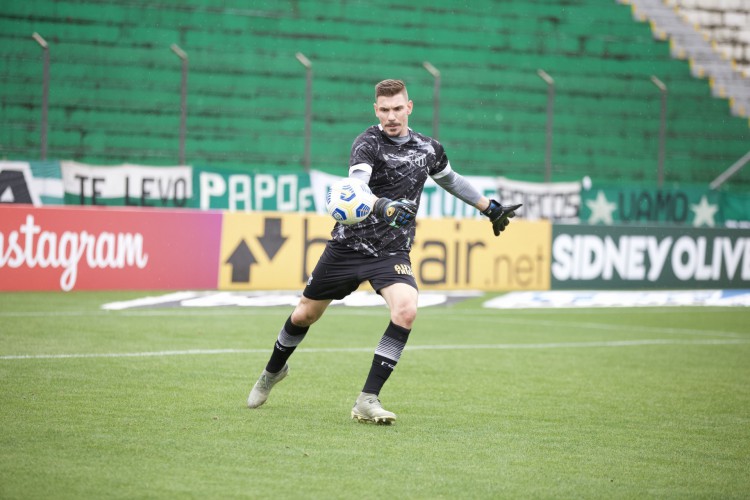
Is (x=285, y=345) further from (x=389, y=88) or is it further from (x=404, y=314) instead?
(x=389, y=88)

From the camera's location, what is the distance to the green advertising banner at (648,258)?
19156 mm

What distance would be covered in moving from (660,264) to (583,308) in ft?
11.8

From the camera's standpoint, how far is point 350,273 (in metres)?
7.16

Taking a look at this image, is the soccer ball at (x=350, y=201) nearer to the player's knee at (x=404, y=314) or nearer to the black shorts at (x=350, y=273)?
the black shorts at (x=350, y=273)

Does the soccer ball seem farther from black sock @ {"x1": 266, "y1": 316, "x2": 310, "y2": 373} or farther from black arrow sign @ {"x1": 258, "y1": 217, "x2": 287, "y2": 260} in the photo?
black arrow sign @ {"x1": 258, "y1": 217, "x2": 287, "y2": 260}

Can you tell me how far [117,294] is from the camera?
607 inches

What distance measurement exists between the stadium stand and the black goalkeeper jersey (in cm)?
1244

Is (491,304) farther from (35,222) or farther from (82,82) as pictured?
(82,82)

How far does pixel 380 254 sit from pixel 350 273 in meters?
0.22

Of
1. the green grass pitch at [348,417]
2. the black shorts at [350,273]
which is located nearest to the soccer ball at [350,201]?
the black shorts at [350,273]

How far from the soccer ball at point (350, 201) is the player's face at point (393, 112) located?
1.79 feet

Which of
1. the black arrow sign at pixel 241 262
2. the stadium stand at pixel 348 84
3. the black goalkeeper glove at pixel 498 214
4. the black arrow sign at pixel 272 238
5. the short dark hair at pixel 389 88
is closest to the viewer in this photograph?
the short dark hair at pixel 389 88

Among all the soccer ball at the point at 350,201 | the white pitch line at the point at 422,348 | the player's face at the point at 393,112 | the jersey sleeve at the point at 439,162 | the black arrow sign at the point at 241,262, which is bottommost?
the white pitch line at the point at 422,348

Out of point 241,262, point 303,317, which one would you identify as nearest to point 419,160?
point 303,317
